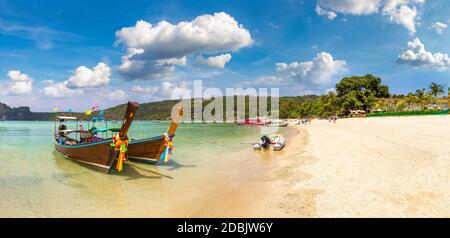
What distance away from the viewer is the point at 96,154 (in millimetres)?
14695

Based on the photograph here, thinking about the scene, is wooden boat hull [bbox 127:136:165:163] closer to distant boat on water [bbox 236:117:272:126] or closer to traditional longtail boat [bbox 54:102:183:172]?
traditional longtail boat [bbox 54:102:183:172]

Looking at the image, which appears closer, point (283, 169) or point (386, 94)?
point (283, 169)

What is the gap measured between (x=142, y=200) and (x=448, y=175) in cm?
988

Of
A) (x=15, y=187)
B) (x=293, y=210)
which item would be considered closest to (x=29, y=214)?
(x=15, y=187)

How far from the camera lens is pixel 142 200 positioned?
9.52m

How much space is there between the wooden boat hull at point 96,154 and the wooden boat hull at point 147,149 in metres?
1.36

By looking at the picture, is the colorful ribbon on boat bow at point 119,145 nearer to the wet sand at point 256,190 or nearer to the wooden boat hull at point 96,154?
the wooden boat hull at point 96,154

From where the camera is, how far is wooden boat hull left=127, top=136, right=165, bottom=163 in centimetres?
1482

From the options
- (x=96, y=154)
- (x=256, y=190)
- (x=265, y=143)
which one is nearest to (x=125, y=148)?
(x=96, y=154)

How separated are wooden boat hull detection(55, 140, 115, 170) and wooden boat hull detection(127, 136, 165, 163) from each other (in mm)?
1356

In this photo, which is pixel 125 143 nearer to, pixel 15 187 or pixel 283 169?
pixel 15 187

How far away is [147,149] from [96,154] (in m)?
2.66
